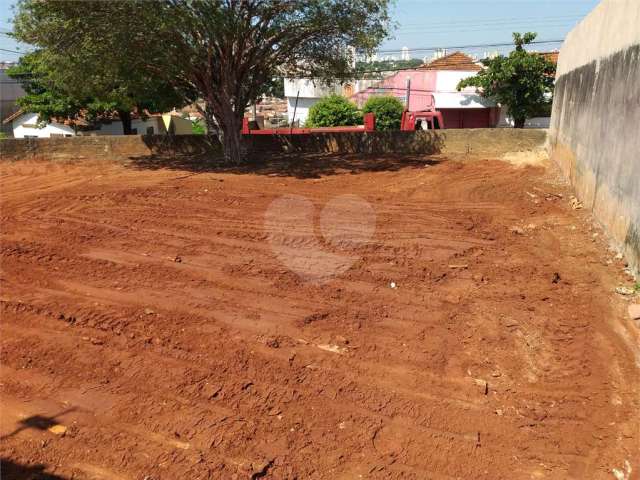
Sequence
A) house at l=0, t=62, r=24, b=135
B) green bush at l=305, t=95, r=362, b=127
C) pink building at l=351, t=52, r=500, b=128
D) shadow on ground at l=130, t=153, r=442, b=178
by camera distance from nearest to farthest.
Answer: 1. shadow on ground at l=130, t=153, r=442, b=178
2. pink building at l=351, t=52, r=500, b=128
3. green bush at l=305, t=95, r=362, b=127
4. house at l=0, t=62, r=24, b=135

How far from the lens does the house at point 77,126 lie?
108 feet

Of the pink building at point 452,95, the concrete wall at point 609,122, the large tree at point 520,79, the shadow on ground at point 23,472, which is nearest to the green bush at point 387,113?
the pink building at point 452,95

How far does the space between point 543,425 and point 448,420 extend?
27.4 inches

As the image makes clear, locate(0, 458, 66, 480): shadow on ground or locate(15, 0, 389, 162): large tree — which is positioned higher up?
locate(15, 0, 389, 162): large tree

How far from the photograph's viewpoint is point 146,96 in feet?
57.9

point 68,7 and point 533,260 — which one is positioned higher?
point 68,7

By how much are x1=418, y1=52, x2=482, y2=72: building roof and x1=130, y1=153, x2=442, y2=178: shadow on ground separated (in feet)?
60.5

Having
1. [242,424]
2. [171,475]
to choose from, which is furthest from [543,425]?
[171,475]

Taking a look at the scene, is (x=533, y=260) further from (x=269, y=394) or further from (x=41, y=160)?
(x=41, y=160)

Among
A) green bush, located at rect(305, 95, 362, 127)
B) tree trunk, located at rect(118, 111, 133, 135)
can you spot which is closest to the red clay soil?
tree trunk, located at rect(118, 111, 133, 135)

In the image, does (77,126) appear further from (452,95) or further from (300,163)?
(452,95)

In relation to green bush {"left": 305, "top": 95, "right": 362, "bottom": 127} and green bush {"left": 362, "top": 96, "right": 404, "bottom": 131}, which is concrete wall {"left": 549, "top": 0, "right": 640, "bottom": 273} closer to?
green bush {"left": 362, "top": 96, "right": 404, "bottom": 131}

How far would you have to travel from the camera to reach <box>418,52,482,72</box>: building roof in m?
32.8

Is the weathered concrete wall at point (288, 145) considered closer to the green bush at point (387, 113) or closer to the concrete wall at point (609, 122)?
the concrete wall at point (609, 122)
